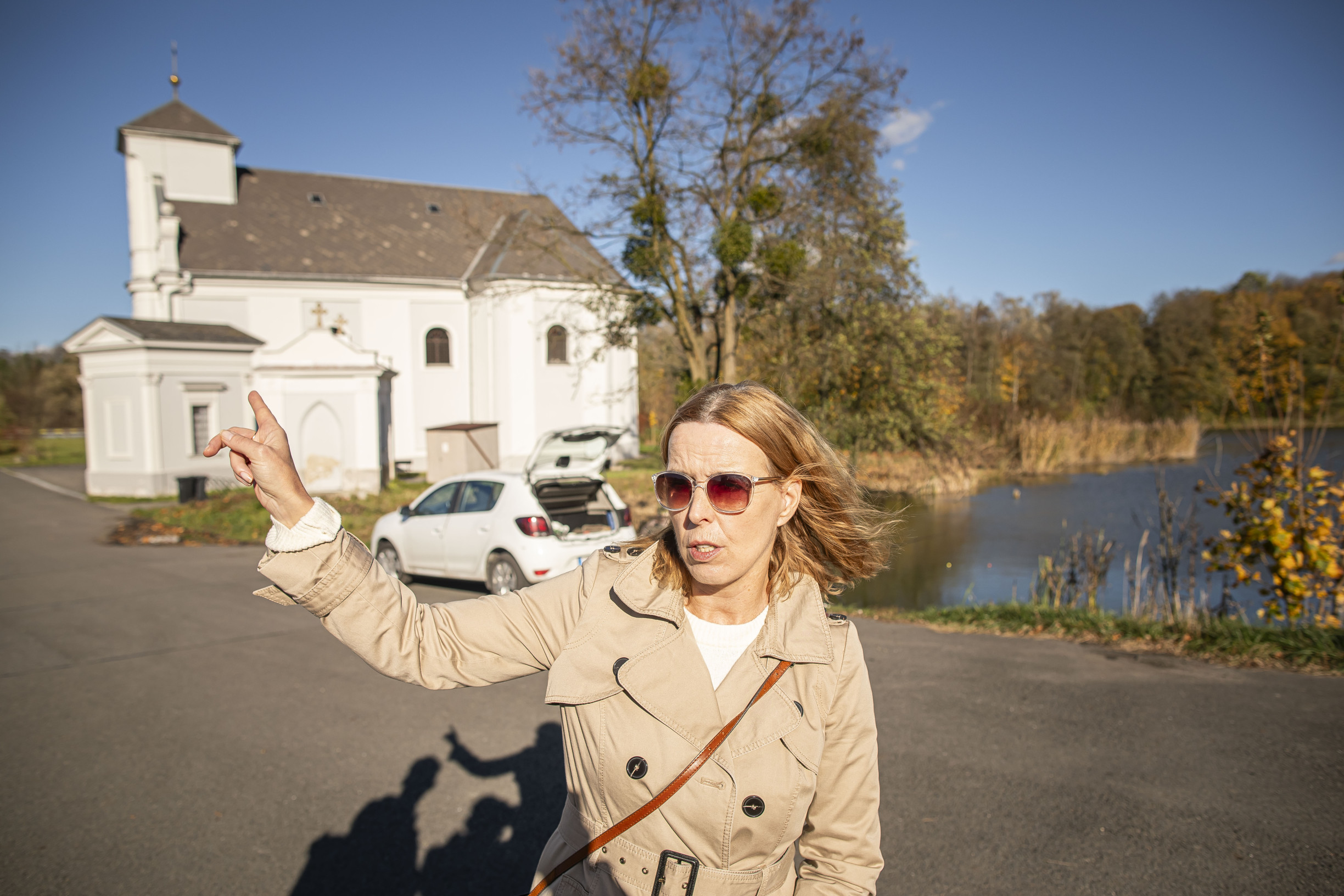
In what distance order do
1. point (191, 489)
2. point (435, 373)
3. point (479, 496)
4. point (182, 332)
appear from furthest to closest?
1. point (435, 373)
2. point (182, 332)
3. point (191, 489)
4. point (479, 496)

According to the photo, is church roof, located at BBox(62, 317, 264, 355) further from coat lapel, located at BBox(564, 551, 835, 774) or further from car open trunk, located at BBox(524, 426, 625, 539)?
coat lapel, located at BBox(564, 551, 835, 774)

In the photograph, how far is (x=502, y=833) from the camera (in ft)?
13.4

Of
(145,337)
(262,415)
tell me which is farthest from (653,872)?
(145,337)

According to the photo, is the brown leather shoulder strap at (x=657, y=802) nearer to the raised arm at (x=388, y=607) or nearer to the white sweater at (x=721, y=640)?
the white sweater at (x=721, y=640)

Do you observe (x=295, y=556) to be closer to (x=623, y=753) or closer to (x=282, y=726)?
(x=623, y=753)

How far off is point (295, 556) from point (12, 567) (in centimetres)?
1525

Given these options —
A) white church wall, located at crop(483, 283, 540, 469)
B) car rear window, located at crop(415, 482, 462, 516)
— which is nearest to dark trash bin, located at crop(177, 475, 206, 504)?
white church wall, located at crop(483, 283, 540, 469)

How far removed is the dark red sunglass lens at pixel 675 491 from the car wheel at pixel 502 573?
7.55 metres

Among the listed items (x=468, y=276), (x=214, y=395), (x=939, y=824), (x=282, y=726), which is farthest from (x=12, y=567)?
(x=468, y=276)

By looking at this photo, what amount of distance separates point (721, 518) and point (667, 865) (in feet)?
2.80

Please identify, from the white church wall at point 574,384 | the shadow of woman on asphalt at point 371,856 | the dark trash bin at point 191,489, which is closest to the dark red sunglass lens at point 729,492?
the shadow of woman on asphalt at point 371,856

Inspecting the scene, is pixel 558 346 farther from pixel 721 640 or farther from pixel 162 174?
pixel 721 640

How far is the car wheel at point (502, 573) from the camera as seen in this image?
9.47 meters

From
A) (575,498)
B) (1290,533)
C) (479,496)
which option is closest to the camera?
(1290,533)
